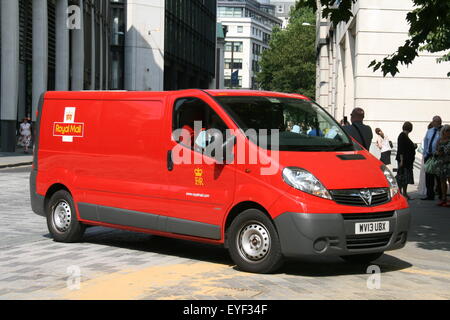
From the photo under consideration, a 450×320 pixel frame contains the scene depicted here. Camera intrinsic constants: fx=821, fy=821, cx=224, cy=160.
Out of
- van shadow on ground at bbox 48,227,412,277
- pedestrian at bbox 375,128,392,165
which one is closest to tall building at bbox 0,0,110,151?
pedestrian at bbox 375,128,392,165

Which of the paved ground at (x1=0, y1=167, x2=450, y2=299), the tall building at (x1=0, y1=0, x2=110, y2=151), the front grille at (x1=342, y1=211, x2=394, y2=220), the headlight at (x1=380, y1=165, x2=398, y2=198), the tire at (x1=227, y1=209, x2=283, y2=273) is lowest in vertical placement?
the paved ground at (x1=0, y1=167, x2=450, y2=299)

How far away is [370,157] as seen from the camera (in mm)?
8203

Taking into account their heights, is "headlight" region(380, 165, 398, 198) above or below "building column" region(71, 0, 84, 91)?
below

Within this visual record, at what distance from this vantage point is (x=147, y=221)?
8.70m

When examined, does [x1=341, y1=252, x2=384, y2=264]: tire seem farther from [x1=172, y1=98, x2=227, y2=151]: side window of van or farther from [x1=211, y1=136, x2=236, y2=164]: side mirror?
[x1=172, y1=98, x2=227, y2=151]: side window of van

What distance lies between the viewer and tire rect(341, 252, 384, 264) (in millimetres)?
8305

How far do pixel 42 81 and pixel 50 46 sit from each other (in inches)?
222

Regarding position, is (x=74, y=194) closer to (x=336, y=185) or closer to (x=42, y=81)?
(x=336, y=185)

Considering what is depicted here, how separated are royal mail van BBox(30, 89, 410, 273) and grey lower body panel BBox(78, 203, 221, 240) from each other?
0.01m

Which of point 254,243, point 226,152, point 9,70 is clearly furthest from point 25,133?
point 254,243

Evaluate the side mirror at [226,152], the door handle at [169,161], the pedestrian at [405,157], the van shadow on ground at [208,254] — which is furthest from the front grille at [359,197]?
the pedestrian at [405,157]

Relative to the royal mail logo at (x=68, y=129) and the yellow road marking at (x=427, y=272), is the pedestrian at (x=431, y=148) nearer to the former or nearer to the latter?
the yellow road marking at (x=427, y=272)
